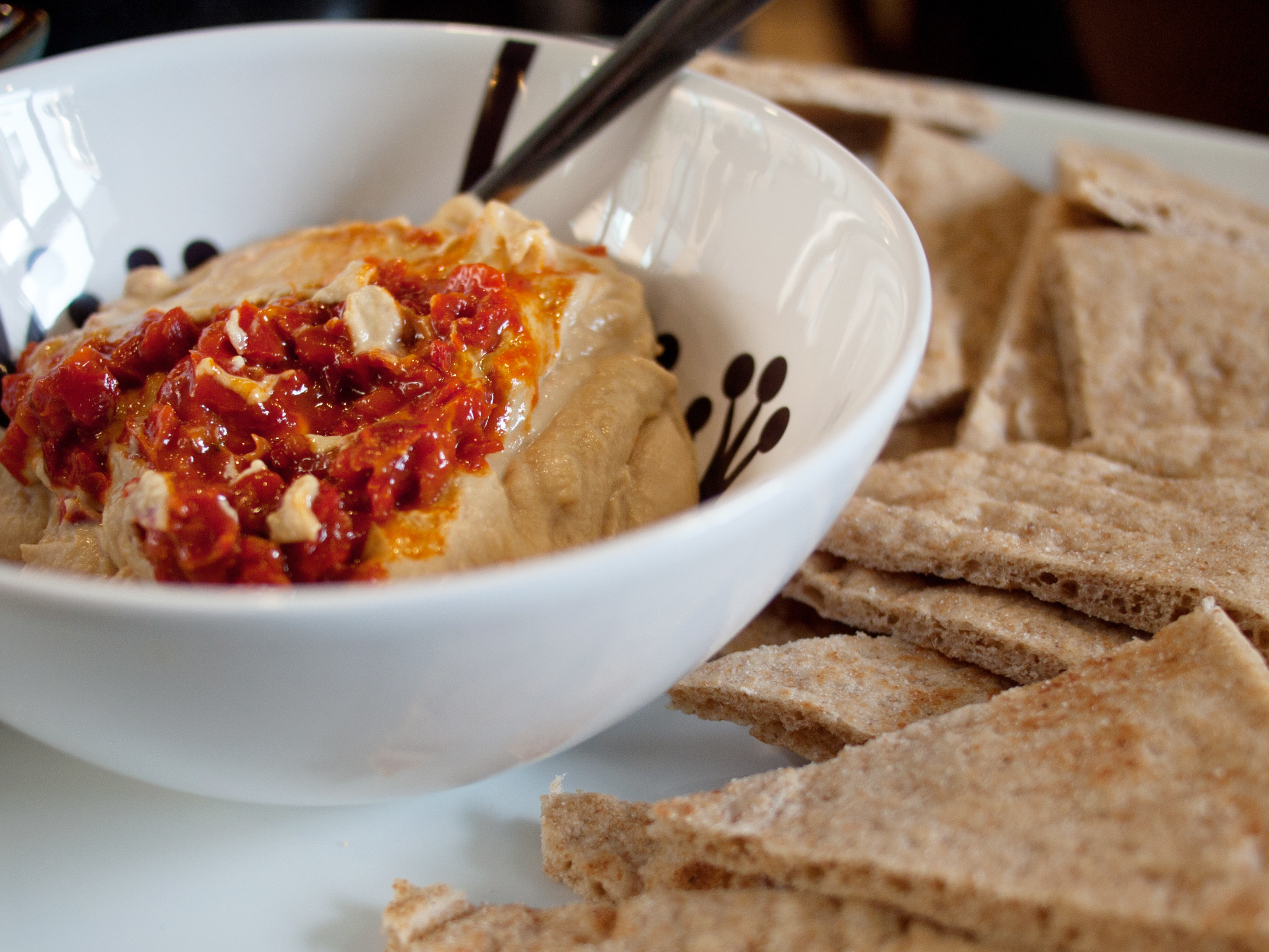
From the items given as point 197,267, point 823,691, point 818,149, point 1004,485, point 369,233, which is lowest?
point 823,691

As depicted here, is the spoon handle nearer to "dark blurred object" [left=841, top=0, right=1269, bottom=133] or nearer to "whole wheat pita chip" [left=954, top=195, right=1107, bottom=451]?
"whole wheat pita chip" [left=954, top=195, right=1107, bottom=451]

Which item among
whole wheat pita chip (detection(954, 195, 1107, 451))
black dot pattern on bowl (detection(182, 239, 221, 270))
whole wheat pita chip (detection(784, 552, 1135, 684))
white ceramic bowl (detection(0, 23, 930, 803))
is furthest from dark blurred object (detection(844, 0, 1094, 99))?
black dot pattern on bowl (detection(182, 239, 221, 270))

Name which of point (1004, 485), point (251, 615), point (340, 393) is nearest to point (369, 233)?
point (340, 393)

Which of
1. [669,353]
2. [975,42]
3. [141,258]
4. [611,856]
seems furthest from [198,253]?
[975,42]

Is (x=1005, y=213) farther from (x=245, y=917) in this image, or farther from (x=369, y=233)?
(x=245, y=917)

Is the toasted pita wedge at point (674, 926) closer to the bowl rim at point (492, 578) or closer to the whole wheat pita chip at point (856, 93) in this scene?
the bowl rim at point (492, 578)

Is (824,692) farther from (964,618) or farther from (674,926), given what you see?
(674,926)

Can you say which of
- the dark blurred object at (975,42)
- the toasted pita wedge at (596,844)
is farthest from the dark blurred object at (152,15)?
the dark blurred object at (975,42)
